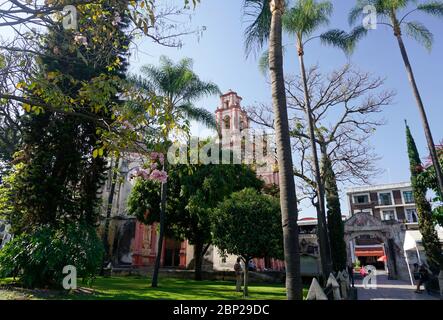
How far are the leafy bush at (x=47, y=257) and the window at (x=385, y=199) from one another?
52.3m

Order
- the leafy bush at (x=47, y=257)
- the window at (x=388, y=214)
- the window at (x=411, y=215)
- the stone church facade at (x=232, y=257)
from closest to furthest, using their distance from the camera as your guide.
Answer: the leafy bush at (x=47, y=257)
the stone church facade at (x=232, y=257)
the window at (x=411, y=215)
the window at (x=388, y=214)

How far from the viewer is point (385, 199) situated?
5169 cm

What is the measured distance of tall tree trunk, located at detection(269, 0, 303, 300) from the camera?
17.8ft

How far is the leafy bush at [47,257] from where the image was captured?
10422 mm

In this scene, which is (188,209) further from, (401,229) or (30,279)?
(401,229)

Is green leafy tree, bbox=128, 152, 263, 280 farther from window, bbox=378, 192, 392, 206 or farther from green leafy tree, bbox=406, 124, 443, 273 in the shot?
window, bbox=378, 192, 392, 206

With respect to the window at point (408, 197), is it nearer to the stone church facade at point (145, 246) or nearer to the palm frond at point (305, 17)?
the stone church facade at point (145, 246)

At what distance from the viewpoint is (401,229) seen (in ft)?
85.4

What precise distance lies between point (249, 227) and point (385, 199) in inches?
1857

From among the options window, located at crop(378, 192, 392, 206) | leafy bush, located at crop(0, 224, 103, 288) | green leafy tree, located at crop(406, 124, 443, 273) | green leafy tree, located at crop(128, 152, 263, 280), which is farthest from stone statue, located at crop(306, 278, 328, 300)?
window, located at crop(378, 192, 392, 206)

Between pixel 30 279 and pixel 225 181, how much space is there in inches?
537

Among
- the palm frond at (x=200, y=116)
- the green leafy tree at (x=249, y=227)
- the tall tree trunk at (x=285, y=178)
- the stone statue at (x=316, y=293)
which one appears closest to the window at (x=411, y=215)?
the green leafy tree at (x=249, y=227)
